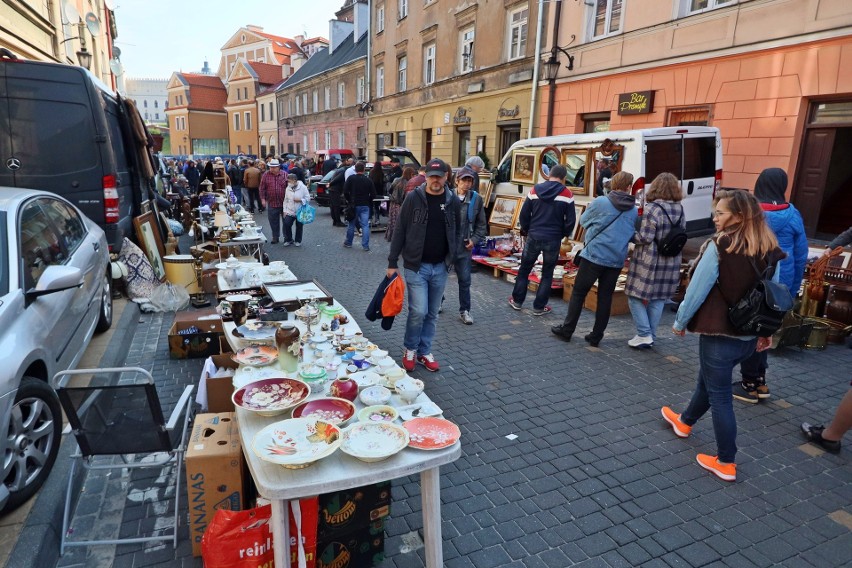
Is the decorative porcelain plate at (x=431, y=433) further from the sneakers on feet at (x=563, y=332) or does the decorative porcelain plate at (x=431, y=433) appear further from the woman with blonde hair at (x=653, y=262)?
the woman with blonde hair at (x=653, y=262)

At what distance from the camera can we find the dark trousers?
5.27 m

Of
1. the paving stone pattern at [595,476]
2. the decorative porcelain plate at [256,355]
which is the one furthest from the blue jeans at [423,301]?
the decorative porcelain plate at [256,355]

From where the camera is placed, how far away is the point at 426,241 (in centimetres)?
446

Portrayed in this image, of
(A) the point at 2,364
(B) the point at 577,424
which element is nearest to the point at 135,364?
(A) the point at 2,364

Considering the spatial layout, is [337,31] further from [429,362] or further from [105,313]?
[429,362]

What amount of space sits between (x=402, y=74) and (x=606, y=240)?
19969 mm

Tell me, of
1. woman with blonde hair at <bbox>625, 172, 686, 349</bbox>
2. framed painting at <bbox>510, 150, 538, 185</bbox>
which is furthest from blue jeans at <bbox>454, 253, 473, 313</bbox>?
framed painting at <bbox>510, 150, 538, 185</bbox>

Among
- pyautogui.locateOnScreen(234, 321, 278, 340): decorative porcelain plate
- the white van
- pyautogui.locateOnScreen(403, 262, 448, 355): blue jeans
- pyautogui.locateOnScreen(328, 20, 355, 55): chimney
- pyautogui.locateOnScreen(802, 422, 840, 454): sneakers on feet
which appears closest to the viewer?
pyautogui.locateOnScreen(234, 321, 278, 340): decorative porcelain plate

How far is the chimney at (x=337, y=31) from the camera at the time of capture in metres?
33.4

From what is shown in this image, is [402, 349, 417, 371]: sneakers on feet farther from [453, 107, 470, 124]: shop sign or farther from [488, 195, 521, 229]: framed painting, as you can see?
[453, 107, 470, 124]: shop sign

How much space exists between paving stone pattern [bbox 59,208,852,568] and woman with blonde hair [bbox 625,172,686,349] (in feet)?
1.25

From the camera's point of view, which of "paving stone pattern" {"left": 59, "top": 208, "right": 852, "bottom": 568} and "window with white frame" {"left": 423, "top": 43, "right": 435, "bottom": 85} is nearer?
"paving stone pattern" {"left": 59, "top": 208, "right": 852, "bottom": 568}

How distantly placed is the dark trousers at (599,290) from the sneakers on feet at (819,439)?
6.52 feet

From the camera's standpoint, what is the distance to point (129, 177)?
8.14m
